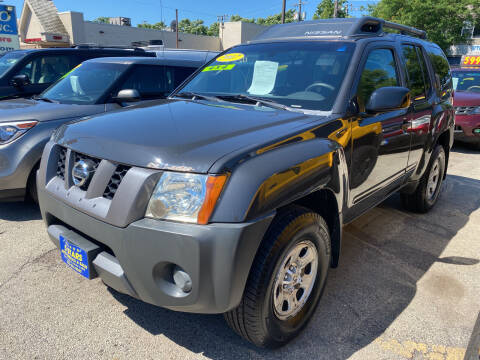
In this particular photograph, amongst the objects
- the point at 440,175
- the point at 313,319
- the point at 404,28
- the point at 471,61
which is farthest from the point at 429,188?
the point at 471,61

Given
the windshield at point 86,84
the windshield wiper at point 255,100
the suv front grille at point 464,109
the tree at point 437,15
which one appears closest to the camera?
the windshield wiper at point 255,100

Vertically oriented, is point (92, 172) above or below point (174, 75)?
below

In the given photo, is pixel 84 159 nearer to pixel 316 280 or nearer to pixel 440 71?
pixel 316 280

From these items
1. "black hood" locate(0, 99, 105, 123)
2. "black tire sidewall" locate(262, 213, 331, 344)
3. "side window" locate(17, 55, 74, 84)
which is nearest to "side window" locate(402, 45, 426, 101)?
"black tire sidewall" locate(262, 213, 331, 344)

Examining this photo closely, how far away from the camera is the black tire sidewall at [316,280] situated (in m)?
1.95

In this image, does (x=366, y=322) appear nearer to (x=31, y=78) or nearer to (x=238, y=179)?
(x=238, y=179)

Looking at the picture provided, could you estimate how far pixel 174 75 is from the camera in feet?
18.2

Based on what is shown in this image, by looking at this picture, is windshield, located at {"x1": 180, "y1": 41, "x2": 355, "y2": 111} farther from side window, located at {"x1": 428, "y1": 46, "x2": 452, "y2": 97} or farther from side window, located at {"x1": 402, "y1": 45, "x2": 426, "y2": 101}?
side window, located at {"x1": 428, "y1": 46, "x2": 452, "y2": 97}

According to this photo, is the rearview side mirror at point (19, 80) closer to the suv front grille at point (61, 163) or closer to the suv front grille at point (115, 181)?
the suv front grille at point (61, 163)

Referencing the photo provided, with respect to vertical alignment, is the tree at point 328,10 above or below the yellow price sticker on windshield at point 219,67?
above

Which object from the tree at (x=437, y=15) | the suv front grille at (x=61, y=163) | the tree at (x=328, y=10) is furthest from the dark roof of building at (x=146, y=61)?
the tree at (x=328, y=10)

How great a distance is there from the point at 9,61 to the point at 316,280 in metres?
6.20

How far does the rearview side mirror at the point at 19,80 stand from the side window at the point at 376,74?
16.9 feet

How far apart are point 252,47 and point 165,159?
1.98 meters
